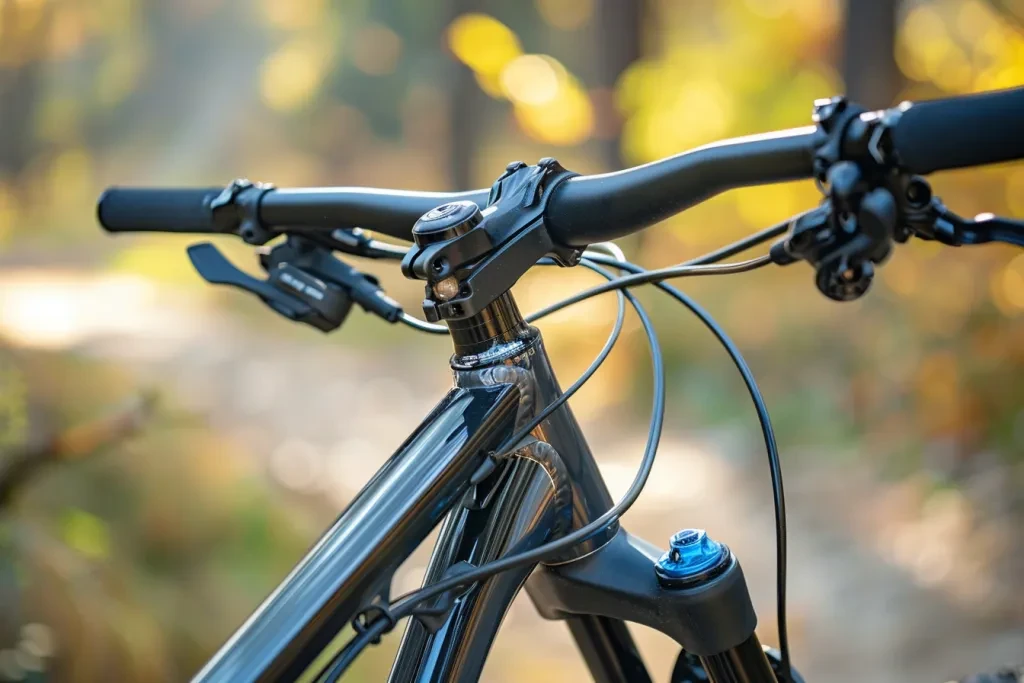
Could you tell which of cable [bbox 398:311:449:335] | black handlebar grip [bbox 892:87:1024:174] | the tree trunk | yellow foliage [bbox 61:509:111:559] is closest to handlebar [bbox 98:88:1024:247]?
black handlebar grip [bbox 892:87:1024:174]

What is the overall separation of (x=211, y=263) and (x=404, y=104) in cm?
931

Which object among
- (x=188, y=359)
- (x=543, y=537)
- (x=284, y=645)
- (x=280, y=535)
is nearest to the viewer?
(x=284, y=645)

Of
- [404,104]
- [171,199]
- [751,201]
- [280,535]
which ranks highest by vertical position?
[404,104]

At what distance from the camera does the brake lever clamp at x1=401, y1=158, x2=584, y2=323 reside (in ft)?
2.36

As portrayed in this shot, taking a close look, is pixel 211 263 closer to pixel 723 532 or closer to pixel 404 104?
pixel 723 532

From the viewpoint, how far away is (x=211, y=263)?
1.07 meters

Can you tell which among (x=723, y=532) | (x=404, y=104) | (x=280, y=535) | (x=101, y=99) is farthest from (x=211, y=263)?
(x=404, y=104)

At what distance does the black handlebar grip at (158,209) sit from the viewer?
104 cm

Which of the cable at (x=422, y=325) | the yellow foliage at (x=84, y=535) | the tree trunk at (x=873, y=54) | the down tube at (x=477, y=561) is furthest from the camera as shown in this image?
the tree trunk at (x=873, y=54)

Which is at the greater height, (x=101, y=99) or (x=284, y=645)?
(x=101, y=99)

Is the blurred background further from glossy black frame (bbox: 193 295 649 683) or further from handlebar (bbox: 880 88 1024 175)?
handlebar (bbox: 880 88 1024 175)

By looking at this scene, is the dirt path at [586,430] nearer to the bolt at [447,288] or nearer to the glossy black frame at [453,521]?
the glossy black frame at [453,521]

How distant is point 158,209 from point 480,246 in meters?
0.51

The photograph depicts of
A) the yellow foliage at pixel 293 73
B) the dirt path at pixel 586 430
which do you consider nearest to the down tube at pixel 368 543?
the dirt path at pixel 586 430
